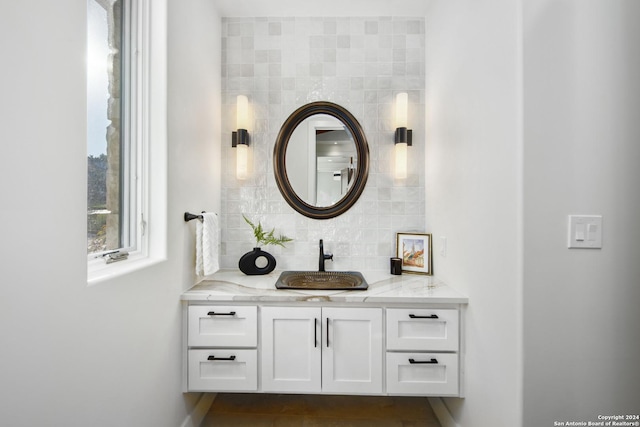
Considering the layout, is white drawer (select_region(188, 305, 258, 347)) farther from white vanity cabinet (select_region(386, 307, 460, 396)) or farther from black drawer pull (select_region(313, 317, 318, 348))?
white vanity cabinet (select_region(386, 307, 460, 396))

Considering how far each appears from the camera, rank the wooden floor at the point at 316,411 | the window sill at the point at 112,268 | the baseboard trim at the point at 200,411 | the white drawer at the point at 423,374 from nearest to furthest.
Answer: the window sill at the point at 112,268 → the white drawer at the point at 423,374 → the baseboard trim at the point at 200,411 → the wooden floor at the point at 316,411

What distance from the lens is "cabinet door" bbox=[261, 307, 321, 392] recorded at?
1674 millimetres

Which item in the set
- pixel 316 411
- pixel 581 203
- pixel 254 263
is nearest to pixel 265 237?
pixel 254 263

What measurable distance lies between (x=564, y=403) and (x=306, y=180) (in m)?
1.81

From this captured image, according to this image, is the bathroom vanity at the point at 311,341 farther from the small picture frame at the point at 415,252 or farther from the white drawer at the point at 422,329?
the small picture frame at the point at 415,252

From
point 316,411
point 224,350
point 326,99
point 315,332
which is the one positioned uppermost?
point 326,99

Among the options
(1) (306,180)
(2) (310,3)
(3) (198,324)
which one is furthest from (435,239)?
(2) (310,3)

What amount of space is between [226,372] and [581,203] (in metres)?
1.80

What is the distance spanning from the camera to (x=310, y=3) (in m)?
2.15

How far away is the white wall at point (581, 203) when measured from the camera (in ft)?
3.68

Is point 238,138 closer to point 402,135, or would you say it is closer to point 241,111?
point 241,111

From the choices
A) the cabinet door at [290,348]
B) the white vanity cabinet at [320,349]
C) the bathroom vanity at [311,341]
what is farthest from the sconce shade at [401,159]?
the cabinet door at [290,348]

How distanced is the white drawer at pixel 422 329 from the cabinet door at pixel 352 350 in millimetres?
78

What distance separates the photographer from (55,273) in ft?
2.83
